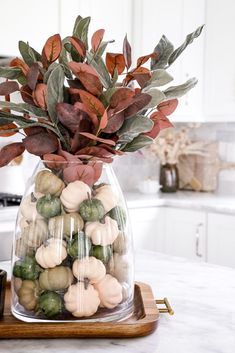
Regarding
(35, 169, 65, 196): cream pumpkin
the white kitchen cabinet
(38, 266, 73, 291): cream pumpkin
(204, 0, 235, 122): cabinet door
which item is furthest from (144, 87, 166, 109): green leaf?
(204, 0, 235, 122): cabinet door

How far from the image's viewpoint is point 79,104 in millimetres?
962

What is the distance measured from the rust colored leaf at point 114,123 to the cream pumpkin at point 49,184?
0.38ft

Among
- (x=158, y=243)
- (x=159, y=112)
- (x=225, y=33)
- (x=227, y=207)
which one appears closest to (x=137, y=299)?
(x=159, y=112)

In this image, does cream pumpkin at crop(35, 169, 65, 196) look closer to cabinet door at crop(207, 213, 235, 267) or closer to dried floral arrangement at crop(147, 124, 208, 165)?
cabinet door at crop(207, 213, 235, 267)

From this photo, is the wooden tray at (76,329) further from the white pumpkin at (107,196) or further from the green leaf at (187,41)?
the green leaf at (187,41)

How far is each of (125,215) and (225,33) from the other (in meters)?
2.85

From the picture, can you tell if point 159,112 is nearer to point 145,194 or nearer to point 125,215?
point 125,215

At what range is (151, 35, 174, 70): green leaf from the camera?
42.4 inches

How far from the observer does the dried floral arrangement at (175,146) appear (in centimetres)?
396

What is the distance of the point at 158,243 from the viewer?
362cm

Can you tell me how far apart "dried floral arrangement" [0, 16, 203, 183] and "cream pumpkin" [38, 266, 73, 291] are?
0.53 feet

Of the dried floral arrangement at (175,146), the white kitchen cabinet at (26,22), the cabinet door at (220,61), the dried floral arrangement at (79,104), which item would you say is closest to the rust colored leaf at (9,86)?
the dried floral arrangement at (79,104)

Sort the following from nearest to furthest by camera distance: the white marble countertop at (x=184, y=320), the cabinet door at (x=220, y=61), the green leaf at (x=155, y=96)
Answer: the white marble countertop at (x=184, y=320)
the green leaf at (x=155, y=96)
the cabinet door at (x=220, y=61)

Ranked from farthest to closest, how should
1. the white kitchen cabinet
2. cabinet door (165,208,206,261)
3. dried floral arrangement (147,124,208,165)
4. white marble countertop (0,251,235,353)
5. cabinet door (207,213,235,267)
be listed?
dried floral arrangement (147,124,208,165), cabinet door (165,208,206,261), cabinet door (207,213,235,267), the white kitchen cabinet, white marble countertop (0,251,235,353)
